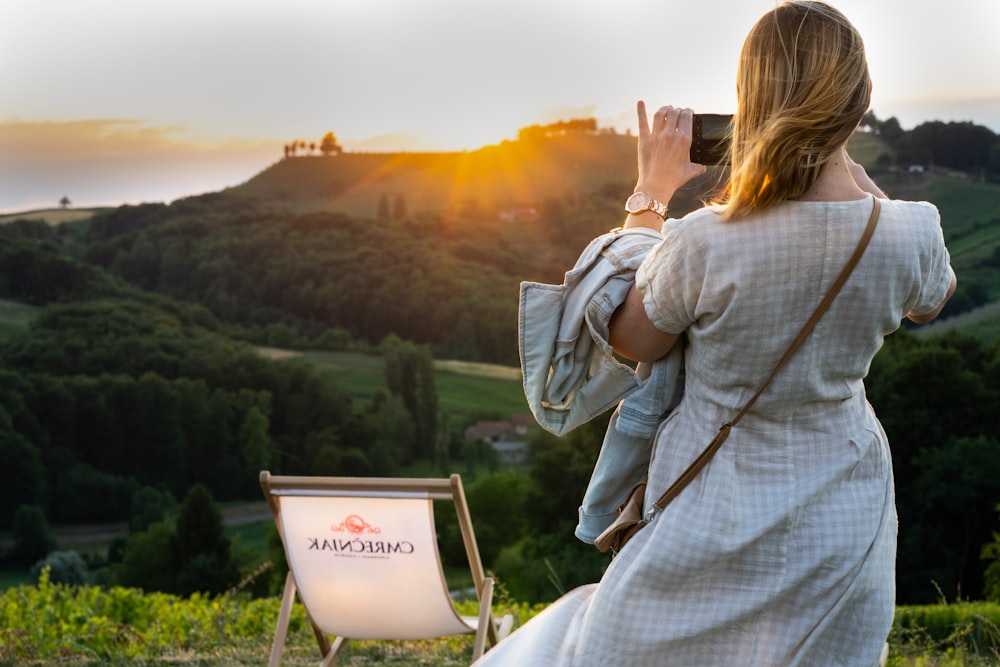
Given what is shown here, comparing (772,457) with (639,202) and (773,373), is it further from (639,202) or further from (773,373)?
(639,202)

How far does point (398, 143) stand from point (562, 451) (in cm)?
1549

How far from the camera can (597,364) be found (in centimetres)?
133

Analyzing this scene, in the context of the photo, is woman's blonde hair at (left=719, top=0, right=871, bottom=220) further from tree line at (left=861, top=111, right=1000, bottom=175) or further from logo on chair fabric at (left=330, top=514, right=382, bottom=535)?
tree line at (left=861, top=111, right=1000, bottom=175)

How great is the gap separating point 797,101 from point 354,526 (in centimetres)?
189

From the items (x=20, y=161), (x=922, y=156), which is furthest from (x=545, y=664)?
(x=20, y=161)

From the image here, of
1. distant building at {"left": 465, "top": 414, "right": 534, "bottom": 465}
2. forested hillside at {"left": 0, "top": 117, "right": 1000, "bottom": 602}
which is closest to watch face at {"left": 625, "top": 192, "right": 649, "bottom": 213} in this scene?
forested hillside at {"left": 0, "top": 117, "right": 1000, "bottom": 602}

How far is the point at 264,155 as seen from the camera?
39.8 metres

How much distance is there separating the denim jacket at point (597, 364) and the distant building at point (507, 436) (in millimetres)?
30366

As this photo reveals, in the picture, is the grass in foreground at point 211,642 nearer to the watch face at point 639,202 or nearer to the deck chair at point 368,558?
the deck chair at point 368,558

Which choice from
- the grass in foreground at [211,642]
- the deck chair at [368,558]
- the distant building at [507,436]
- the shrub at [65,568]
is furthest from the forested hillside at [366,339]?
the deck chair at [368,558]

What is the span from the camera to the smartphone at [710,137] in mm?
1350

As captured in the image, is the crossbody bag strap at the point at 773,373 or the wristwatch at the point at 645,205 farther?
the wristwatch at the point at 645,205

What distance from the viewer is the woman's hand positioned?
4.49 feet

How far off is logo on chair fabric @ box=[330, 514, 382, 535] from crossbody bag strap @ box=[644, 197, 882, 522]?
157 centimetres
